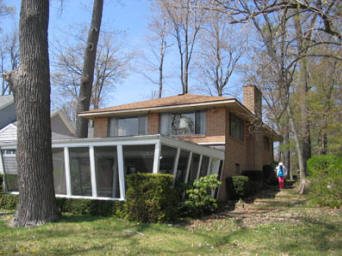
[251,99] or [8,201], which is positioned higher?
[251,99]

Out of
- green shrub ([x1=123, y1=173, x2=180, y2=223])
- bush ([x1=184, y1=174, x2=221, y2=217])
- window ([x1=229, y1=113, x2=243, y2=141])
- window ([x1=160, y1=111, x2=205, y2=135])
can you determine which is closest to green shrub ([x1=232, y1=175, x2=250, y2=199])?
window ([x1=229, y1=113, x2=243, y2=141])

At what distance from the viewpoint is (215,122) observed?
14.0 metres

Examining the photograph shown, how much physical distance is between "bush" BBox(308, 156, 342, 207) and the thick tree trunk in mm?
8170

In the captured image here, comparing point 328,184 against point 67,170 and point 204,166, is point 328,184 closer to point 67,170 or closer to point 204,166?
point 204,166

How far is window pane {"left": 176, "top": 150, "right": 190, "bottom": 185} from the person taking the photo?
10359 mm

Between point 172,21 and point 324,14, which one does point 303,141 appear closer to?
point 324,14

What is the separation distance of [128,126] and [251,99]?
7.26m

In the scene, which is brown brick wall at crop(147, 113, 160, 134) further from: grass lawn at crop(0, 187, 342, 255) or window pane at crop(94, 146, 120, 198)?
grass lawn at crop(0, 187, 342, 255)

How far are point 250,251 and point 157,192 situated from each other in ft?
10.1

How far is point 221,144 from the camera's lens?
13742 millimetres

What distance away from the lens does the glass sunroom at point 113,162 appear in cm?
949

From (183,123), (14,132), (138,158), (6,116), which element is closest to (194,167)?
(138,158)

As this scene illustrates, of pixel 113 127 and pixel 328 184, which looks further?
pixel 113 127

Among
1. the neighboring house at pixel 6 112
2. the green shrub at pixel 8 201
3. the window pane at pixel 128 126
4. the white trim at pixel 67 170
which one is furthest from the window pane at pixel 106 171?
the neighboring house at pixel 6 112
